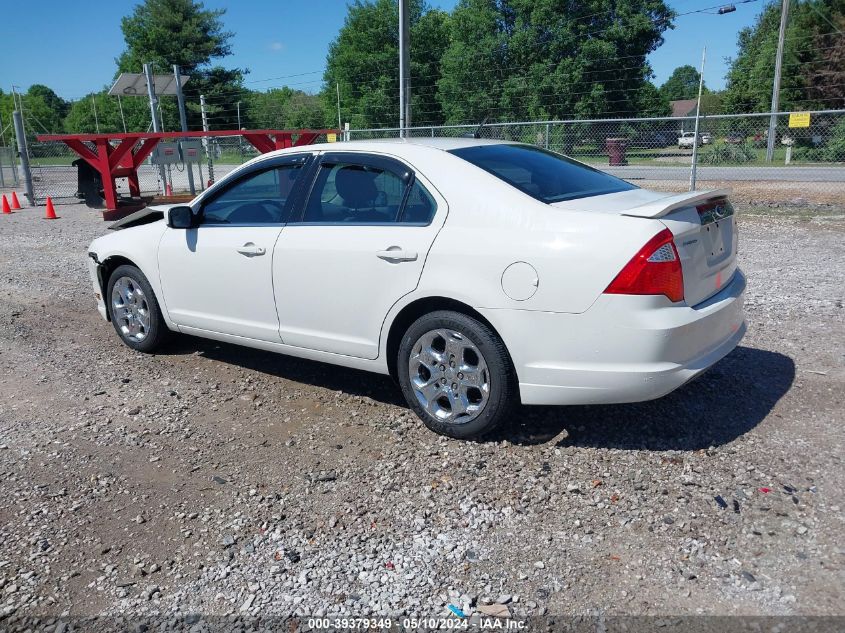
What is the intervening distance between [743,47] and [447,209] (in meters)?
67.4

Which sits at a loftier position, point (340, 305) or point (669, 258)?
point (669, 258)

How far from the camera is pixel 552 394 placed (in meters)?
3.52

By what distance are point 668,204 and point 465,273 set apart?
107 cm

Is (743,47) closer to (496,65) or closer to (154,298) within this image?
(496,65)

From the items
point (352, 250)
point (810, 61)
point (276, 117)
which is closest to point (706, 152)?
point (810, 61)

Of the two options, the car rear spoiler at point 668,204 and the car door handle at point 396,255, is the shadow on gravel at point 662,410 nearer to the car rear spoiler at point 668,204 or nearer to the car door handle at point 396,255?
the car door handle at point 396,255

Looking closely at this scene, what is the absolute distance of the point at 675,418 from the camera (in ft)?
13.4

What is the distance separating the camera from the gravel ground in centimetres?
267

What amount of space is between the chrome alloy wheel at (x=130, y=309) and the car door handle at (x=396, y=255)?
241 cm

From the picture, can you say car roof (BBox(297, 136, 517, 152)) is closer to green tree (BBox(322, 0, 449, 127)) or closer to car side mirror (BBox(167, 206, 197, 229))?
car side mirror (BBox(167, 206, 197, 229))

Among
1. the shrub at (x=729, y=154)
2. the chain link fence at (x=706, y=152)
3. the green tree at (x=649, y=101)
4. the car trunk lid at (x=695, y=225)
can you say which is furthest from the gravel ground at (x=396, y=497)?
the green tree at (x=649, y=101)

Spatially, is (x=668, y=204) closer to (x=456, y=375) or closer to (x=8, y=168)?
(x=456, y=375)

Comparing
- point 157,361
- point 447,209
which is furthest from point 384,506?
point 157,361

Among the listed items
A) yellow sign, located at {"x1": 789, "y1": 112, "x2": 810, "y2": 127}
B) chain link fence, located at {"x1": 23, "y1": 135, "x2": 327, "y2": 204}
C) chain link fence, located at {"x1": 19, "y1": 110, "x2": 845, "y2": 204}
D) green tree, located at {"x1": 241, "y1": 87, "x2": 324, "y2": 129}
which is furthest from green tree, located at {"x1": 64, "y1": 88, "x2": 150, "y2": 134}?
yellow sign, located at {"x1": 789, "y1": 112, "x2": 810, "y2": 127}
